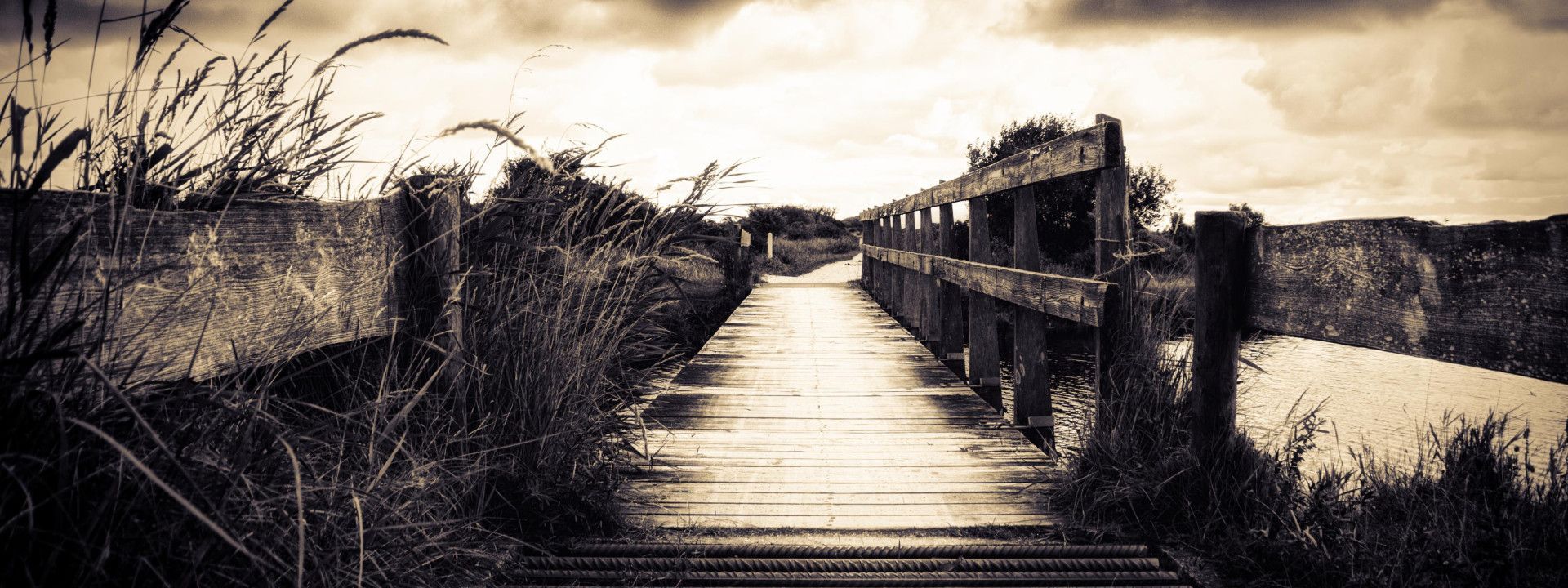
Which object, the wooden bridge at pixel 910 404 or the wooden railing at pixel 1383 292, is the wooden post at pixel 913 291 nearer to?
the wooden bridge at pixel 910 404

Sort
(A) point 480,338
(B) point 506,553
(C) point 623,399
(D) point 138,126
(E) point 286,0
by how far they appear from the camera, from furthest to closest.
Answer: (C) point 623,399
(A) point 480,338
(B) point 506,553
(E) point 286,0
(D) point 138,126

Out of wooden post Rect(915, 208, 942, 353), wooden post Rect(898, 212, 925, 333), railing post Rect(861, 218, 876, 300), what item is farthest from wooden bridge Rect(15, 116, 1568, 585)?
railing post Rect(861, 218, 876, 300)

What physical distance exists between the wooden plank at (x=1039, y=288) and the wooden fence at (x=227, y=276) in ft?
6.83

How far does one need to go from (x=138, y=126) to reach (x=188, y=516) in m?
0.70

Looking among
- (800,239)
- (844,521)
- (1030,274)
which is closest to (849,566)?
(844,521)

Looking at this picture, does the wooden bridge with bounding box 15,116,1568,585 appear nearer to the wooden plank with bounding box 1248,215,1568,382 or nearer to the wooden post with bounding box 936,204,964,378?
the wooden plank with bounding box 1248,215,1568,382

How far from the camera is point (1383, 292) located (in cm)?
194

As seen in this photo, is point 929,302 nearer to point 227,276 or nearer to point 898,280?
point 898,280

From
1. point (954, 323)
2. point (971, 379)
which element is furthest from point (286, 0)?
point (954, 323)

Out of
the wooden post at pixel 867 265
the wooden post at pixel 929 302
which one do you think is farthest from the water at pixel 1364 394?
the wooden post at pixel 867 265

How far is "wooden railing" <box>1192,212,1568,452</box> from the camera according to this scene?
1.63 m

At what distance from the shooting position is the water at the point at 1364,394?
615 cm

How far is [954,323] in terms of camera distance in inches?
267

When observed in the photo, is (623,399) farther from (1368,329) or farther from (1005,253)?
(1005,253)
